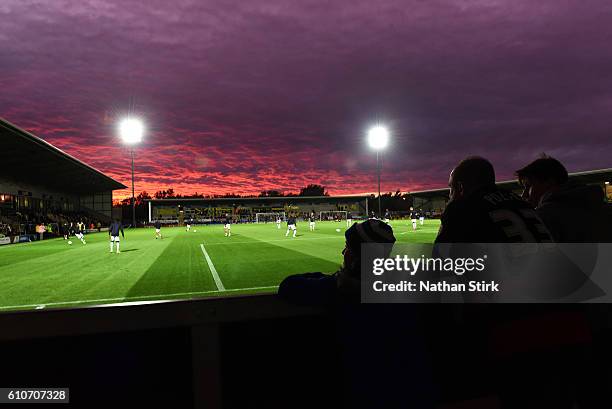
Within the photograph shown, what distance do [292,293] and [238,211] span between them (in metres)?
96.4

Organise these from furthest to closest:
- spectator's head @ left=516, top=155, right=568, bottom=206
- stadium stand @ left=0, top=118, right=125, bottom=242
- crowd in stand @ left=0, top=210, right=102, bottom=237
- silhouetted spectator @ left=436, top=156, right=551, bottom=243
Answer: crowd in stand @ left=0, top=210, right=102, bottom=237
stadium stand @ left=0, top=118, right=125, bottom=242
spectator's head @ left=516, top=155, right=568, bottom=206
silhouetted spectator @ left=436, top=156, right=551, bottom=243

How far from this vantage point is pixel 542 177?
2.42 m

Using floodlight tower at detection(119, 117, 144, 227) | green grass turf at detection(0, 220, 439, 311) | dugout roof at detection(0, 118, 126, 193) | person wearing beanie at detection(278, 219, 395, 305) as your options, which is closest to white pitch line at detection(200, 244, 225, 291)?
green grass turf at detection(0, 220, 439, 311)

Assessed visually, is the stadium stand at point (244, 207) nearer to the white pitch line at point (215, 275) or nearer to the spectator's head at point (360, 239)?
the white pitch line at point (215, 275)

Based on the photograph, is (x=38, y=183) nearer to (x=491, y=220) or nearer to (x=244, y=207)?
(x=244, y=207)

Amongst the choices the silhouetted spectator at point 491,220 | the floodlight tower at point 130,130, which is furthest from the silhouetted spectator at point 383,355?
the floodlight tower at point 130,130

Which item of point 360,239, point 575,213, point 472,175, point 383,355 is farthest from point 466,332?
point 575,213

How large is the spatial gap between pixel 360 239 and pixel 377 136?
41.9 metres

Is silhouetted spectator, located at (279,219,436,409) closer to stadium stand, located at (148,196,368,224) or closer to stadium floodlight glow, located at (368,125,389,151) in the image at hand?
stadium floodlight glow, located at (368,125,389,151)

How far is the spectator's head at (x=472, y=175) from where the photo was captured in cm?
199

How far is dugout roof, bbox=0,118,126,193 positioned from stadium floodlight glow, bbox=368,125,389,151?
3167 centimetres

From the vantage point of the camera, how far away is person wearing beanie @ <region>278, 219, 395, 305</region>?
6.11ft

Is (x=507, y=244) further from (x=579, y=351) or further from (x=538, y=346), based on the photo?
(x=579, y=351)

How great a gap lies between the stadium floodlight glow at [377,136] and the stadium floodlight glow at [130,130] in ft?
93.4
